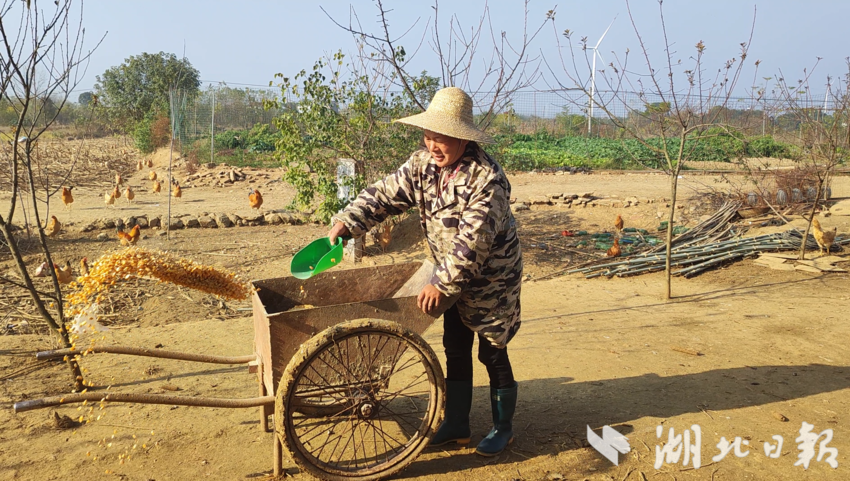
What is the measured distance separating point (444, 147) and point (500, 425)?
1.44m

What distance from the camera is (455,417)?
325 centimetres

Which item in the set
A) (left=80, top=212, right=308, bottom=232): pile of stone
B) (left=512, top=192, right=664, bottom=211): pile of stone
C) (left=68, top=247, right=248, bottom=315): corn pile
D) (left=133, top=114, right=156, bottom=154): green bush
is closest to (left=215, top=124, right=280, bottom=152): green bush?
(left=133, top=114, right=156, bottom=154): green bush

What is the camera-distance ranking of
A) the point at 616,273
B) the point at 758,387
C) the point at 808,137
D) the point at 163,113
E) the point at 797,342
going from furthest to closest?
the point at 163,113 < the point at 808,137 < the point at 616,273 < the point at 797,342 < the point at 758,387

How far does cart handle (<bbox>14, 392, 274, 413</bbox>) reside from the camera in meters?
2.59

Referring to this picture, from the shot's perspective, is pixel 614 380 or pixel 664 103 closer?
pixel 614 380

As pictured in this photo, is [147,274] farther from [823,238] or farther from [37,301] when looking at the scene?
[823,238]

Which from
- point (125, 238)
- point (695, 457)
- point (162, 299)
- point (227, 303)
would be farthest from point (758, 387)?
point (125, 238)

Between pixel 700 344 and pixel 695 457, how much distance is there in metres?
1.90

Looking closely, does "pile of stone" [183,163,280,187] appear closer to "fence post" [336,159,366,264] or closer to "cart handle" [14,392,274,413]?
"fence post" [336,159,366,264]

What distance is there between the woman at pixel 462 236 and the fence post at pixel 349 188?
4.93 metres

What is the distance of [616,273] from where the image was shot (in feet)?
24.2

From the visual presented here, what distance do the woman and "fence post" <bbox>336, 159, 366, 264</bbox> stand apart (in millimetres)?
4930

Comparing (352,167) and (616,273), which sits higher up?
(352,167)

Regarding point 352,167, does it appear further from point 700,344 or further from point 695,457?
point 695,457
